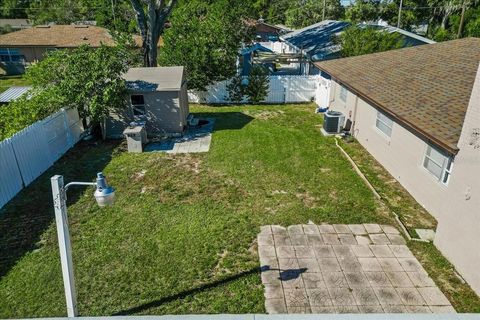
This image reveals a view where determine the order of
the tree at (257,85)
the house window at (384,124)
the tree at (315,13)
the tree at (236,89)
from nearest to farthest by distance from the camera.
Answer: the house window at (384,124) < the tree at (257,85) < the tree at (236,89) < the tree at (315,13)

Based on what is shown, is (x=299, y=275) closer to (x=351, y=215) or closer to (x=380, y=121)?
(x=351, y=215)

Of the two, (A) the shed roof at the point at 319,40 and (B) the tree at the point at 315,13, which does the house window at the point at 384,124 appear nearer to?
(A) the shed roof at the point at 319,40

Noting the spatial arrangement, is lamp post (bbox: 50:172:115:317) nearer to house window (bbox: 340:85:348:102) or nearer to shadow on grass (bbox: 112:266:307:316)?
shadow on grass (bbox: 112:266:307:316)

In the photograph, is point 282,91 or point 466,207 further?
point 282,91

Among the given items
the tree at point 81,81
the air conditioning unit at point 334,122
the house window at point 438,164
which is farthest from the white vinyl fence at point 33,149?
the house window at point 438,164

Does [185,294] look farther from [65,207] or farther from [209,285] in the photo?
[65,207]

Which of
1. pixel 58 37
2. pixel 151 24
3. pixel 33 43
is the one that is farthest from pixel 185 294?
pixel 58 37
